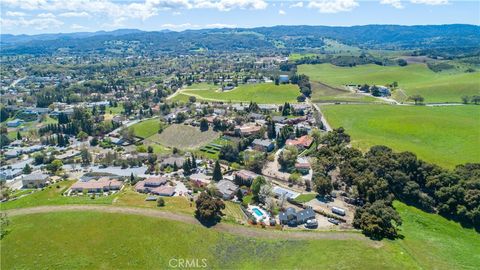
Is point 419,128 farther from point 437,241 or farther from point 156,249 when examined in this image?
point 156,249

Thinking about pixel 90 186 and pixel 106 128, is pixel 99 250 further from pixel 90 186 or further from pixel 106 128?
pixel 106 128

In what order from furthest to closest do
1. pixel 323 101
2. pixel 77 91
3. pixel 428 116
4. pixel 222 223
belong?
pixel 77 91 < pixel 323 101 < pixel 428 116 < pixel 222 223

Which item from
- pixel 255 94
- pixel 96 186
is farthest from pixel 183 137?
pixel 255 94

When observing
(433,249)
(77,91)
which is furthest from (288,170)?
(77,91)

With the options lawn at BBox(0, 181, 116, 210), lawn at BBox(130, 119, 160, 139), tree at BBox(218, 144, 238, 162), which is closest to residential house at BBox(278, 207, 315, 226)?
lawn at BBox(0, 181, 116, 210)

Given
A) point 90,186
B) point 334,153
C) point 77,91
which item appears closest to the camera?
point 90,186
